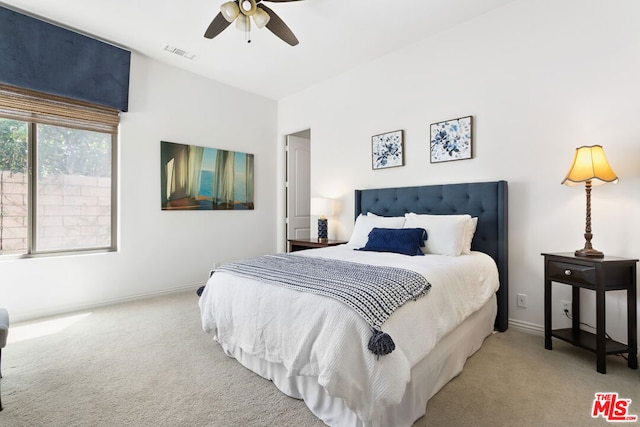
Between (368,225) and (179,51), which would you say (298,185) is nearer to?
(368,225)

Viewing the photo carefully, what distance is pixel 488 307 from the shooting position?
255 centimetres

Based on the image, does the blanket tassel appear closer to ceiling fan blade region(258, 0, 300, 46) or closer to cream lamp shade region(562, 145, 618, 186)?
cream lamp shade region(562, 145, 618, 186)

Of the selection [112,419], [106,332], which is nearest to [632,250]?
[112,419]

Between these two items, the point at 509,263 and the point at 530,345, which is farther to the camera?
the point at 509,263

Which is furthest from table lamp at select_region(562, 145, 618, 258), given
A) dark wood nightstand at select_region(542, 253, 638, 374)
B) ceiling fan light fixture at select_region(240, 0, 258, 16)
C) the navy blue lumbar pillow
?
ceiling fan light fixture at select_region(240, 0, 258, 16)

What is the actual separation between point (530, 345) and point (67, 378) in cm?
331

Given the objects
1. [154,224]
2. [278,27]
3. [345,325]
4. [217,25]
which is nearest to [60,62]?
[217,25]

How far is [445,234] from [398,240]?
15.7 inches

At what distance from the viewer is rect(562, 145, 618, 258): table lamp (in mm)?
2123

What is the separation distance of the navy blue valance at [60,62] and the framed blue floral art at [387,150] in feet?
9.77

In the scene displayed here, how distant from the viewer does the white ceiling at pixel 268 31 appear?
9.11 feet

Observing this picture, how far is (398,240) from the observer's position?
2754mm

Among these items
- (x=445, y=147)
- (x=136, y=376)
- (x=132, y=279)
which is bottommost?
(x=136, y=376)

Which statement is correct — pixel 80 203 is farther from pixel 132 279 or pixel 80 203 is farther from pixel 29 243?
pixel 132 279
